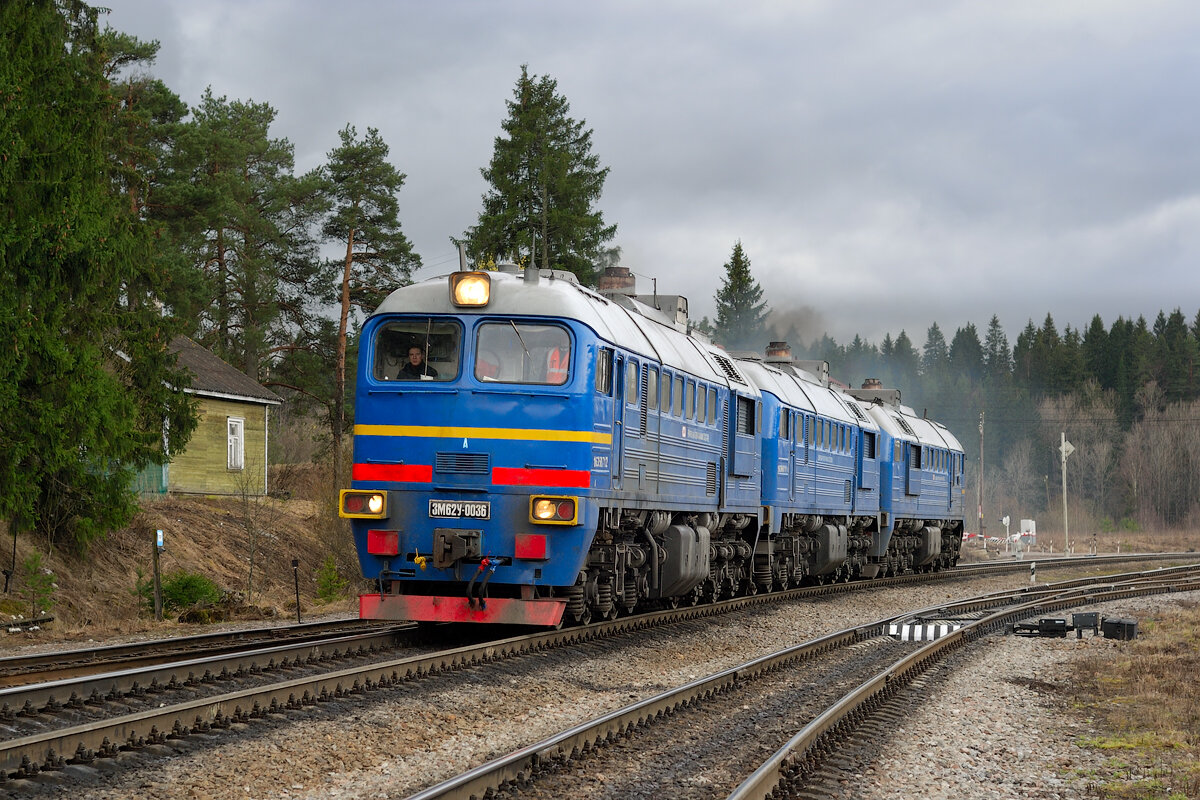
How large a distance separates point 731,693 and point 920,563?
2595cm

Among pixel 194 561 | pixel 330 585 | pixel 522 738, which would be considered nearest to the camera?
pixel 522 738

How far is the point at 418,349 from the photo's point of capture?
13438 mm

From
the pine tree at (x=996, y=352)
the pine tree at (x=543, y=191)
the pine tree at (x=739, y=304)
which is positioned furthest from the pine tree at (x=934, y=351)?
the pine tree at (x=543, y=191)

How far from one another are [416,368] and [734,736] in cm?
569

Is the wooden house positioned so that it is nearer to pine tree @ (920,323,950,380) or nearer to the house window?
the house window

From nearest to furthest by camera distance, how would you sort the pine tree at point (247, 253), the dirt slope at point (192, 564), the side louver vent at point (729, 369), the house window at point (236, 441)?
the dirt slope at point (192, 564), the side louver vent at point (729, 369), the house window at point (236, 441), the pine tree at point (247, 253)

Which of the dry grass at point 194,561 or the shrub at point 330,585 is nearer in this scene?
the dry grass at point 194,561

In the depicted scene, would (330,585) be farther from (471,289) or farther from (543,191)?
(543,191)

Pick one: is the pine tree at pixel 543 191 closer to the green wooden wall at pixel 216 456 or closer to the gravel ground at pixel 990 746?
the green wooden wall at pixel 216 456

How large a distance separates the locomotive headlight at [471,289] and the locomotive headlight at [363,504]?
215 centimetres

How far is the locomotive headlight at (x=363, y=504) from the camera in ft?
42.7

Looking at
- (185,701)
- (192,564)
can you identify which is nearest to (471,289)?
(185,701)

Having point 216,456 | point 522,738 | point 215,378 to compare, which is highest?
point 215,378

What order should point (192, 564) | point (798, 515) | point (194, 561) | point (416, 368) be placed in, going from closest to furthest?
point (416, 368) < point (798, 515) < point (192, 564) < point (194, 561)
